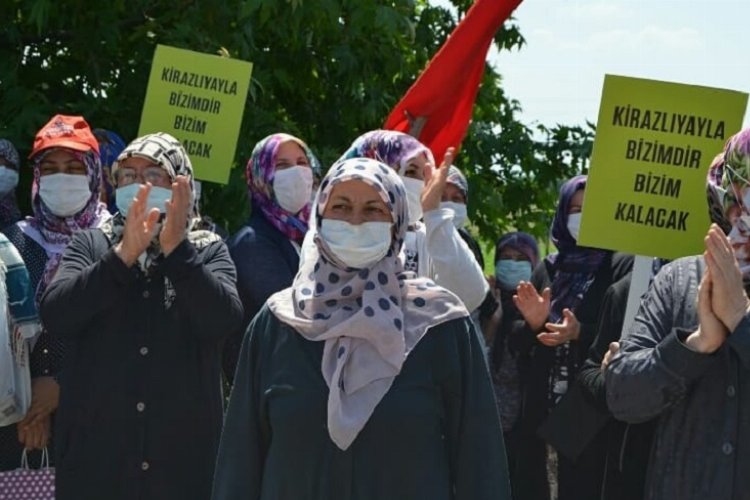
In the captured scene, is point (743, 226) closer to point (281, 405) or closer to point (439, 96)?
point (281, 405)

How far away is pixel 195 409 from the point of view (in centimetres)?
439

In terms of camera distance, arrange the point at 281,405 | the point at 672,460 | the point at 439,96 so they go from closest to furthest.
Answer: the point at 281,405
the point at 672,460
the point at 439,96

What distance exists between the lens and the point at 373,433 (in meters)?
3.26

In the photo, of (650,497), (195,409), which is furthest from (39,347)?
(650,497)

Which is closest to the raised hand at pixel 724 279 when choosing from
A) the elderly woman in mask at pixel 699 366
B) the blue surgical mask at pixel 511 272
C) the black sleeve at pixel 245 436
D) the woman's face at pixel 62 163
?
the elderly woman in mask at pixel 699 366

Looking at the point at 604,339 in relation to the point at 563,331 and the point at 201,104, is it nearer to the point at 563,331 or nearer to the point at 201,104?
the point at 563,331

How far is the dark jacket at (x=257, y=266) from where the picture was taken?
4902 millimetres

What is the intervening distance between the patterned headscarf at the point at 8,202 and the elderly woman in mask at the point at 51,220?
473 millimetres

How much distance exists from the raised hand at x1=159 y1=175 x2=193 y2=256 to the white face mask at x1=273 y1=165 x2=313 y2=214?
3.53 ft

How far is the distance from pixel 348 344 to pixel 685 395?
937 mm

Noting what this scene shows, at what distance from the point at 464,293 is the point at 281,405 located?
1513 millimetres

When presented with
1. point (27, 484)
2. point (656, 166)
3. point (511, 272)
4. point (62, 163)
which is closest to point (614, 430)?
point (656, 166)

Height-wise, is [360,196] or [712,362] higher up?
[360,196]

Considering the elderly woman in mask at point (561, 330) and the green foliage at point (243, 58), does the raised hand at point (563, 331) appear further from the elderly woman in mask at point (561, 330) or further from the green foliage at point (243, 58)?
the green foliage at point (243, 58)
